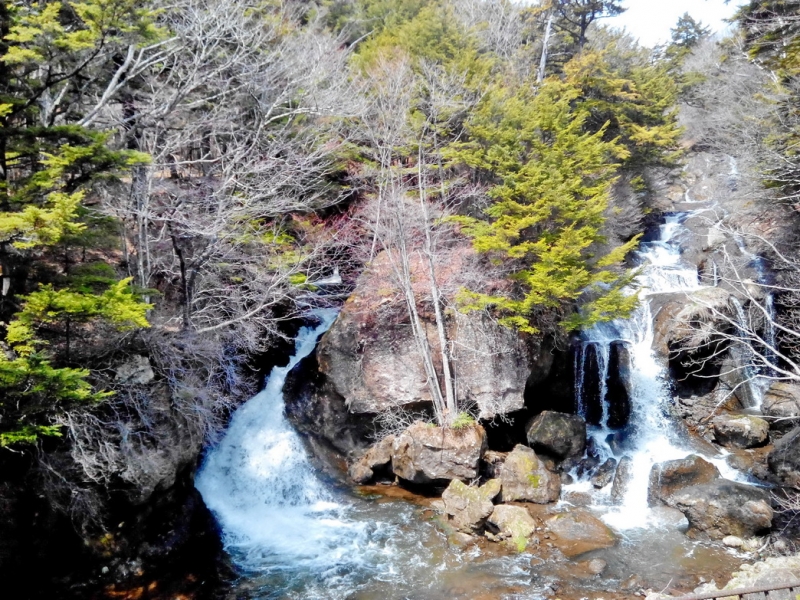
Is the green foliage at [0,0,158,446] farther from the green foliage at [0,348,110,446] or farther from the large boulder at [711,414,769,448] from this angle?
the large boulder at [711,414,769,448]

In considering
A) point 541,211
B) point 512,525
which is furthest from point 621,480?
point 541,211

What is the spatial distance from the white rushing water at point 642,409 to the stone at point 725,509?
2.99 feet

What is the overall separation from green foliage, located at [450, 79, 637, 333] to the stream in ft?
11.1

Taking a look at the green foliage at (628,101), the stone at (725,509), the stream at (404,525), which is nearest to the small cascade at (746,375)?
the stream at (404,525)

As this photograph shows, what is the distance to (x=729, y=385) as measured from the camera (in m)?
15.5

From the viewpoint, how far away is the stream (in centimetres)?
937

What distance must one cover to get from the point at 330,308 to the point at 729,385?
1349 cm

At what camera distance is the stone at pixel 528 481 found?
1209 centimetres

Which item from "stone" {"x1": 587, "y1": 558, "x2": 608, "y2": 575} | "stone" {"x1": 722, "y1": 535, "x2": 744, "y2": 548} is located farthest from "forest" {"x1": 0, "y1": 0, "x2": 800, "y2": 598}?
"stone" {"x1": 587, "y1": 558, "x2": 608, "y2": 575}

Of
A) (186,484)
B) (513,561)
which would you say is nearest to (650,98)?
(513,561)

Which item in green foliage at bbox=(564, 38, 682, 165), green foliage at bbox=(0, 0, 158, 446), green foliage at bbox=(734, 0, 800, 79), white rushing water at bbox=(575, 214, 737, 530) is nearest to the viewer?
green foliage at bbox=(0, 0, 158, 446)

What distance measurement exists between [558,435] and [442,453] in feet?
11.7

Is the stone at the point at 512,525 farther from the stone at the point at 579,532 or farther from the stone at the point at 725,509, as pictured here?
the stone at the point at 725,509

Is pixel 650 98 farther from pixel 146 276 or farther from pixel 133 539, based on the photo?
pixel 133 539
